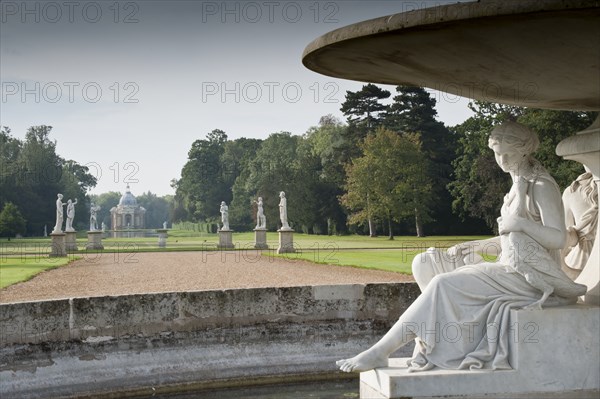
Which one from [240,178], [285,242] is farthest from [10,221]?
[285,242]

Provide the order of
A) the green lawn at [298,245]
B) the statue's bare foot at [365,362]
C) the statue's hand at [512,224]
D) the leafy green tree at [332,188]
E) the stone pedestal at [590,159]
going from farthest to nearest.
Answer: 1. the leafy green tree at [332,188]
2. the green lawn at [298,245]
3. the stone pedestal at [590,159]
4. the statue's hand at [512,224]
5. the statue's bare foot at [365,362]

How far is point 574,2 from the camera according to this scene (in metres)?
2.92

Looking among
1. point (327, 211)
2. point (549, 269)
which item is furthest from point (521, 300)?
point (327, 211)

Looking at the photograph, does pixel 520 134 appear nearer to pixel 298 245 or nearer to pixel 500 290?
pixel 500 290

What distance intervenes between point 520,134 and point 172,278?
14.4 meters

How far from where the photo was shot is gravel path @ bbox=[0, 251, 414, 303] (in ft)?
48.8

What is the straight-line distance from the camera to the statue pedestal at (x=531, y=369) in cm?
404

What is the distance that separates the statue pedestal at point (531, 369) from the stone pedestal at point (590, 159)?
0.69 feet

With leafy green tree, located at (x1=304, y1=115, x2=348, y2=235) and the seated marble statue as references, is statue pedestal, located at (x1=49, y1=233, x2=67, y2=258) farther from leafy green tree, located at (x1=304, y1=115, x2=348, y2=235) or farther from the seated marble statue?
the seated marble statue

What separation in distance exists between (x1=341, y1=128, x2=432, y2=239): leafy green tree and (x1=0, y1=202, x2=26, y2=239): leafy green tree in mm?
22821

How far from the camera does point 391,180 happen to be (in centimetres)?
4541

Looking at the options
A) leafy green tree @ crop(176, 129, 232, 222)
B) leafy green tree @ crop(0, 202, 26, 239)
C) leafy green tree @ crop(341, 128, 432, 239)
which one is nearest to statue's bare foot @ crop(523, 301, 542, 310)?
leafy green tree @ crop(341, 128, 432, 239)

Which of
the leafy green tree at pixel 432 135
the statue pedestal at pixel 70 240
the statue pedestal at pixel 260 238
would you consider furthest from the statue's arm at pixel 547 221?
the leafy green tree at pixel 432 135

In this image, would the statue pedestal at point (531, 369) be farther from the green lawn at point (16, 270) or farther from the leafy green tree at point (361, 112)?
the leafy green tree at point (361, 112)
